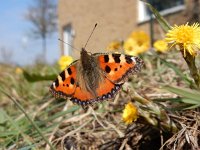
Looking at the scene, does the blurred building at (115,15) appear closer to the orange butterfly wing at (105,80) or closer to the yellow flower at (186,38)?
the orange butterfly wing at (105,80)

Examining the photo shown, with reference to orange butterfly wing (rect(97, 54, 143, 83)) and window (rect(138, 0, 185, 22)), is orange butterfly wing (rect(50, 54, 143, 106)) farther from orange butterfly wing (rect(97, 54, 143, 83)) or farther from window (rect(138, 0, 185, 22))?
window (rect(138, 0, 185, 22))

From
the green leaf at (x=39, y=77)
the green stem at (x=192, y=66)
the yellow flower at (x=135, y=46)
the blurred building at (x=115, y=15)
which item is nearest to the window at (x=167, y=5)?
the blurred building at (x=115, y=15)

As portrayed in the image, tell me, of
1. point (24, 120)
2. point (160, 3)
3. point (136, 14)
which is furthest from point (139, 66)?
point (136, 14)

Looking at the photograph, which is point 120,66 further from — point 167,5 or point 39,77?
point 167,5

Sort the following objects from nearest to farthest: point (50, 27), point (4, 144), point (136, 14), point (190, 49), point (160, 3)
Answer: point (190, 49) < point (4, 144) < point (160, 3) < point (136, 14) < point (50, 27)

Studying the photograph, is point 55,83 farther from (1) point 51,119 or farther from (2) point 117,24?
(2) point 117,24

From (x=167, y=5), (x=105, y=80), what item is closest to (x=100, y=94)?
(x=105, y=80)
